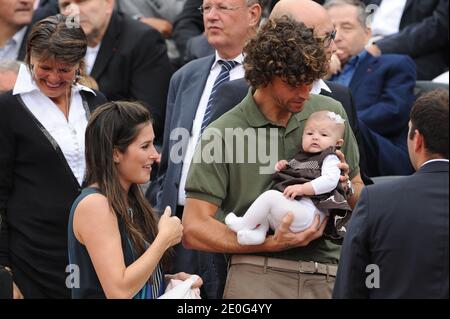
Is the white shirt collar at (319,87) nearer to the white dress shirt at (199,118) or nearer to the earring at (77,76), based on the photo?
the white dress shirt at (199,118)

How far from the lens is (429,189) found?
4.12 m

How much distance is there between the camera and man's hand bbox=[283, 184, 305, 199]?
15.7 feet

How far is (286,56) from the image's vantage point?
498 cm

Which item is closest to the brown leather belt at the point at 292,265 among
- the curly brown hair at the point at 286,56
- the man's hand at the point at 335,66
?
the curly brown hair at the point at 286,56

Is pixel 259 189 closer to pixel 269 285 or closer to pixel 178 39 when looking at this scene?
pixel 269 285

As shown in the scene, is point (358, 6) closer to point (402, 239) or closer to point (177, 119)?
point (177, 119)

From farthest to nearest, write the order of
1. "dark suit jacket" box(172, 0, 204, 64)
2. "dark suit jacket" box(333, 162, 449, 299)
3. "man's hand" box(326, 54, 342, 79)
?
"dark suit jacket" box(172, 0, 204, 64) < "man's hand" box(326, 54, 342, 79) < "dark suit jacket" box(333, 162, 449, 299)

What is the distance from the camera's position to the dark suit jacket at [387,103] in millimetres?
7129

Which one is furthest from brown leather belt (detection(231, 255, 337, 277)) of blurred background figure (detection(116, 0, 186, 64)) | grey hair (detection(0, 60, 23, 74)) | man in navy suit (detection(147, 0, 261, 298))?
blurred background figure (detection(116, 0, 186, 64))

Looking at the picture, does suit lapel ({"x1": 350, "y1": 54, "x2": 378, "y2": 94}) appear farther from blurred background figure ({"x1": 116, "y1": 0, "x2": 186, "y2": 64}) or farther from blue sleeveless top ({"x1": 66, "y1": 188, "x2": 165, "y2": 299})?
blue sleeveless top ({"x1": 66, "y1": 188, "x2": 165, "y2": 299})

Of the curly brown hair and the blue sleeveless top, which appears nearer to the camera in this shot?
the blue sleeveless top

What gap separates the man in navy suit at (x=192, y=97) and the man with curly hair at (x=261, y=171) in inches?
40.9

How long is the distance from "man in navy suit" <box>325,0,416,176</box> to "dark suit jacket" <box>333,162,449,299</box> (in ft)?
9.09

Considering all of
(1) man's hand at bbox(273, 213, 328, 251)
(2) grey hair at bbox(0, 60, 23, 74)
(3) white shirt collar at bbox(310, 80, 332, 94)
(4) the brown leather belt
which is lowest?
(4) the brown leather belt
